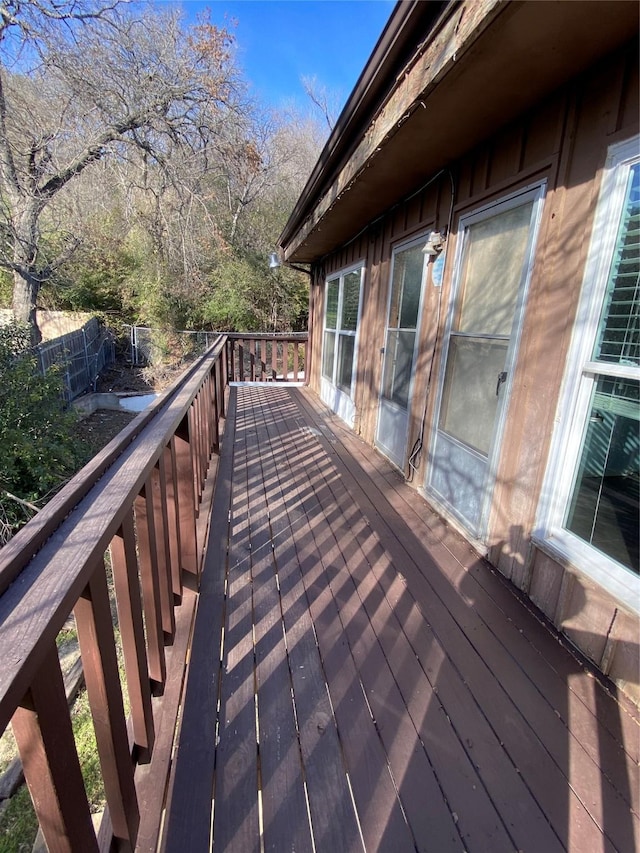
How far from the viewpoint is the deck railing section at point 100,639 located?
1.86ft

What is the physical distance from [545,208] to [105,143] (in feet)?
31.0

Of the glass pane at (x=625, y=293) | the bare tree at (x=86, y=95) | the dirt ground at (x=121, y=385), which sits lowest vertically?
the dirt ground at (x=121, y=385)

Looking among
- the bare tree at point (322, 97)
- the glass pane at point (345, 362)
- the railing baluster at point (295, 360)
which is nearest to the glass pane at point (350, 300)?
the glass pane at point (345, 362)

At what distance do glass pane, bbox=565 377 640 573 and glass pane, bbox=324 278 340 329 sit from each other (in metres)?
4.30

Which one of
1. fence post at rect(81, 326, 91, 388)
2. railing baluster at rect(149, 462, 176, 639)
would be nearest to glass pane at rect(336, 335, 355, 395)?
railing baluster at rect(149, 462, 176, 639)

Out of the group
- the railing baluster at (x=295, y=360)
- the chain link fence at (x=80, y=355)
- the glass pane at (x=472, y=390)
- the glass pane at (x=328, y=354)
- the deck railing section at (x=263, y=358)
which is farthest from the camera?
the chain link fence at (x=80, y=355)

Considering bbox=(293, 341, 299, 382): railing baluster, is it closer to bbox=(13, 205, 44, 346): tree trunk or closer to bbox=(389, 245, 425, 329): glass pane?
bbox=(389, 245, 425, 329): glass pane

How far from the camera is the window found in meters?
4.84

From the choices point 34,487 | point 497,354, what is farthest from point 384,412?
point 34,487

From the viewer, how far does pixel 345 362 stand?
5199 mm

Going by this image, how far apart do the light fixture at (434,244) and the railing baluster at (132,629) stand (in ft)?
8.33

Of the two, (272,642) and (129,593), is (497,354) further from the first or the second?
(129,593)

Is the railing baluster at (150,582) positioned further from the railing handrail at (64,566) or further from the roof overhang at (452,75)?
the roof overhang at (452,75)

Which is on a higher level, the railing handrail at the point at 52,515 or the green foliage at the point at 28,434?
the railing handrail at the point at 52,515
